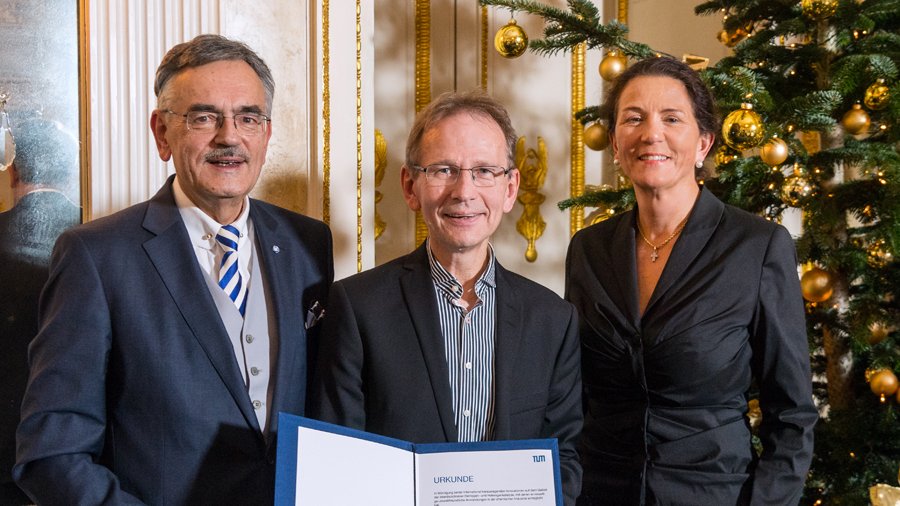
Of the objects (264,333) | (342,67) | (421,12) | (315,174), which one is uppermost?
(421,12)

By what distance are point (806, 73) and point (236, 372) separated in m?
2.48

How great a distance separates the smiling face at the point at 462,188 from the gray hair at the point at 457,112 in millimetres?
13

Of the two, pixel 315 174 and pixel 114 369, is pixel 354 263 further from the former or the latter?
pixel 114 369

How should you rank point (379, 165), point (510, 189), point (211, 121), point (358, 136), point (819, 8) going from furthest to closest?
point (379, 165) → point (819, 8) → point (358, 136) → point (510, 189) → point (211, 121)

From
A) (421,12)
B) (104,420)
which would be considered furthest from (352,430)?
(421,12)

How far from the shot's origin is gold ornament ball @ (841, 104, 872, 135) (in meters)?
3.14

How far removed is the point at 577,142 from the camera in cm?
454

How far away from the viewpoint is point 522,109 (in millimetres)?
4516

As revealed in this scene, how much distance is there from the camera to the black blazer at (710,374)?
7.23 feet

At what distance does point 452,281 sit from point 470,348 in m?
0.15

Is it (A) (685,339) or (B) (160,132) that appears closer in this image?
(B) (160,132)

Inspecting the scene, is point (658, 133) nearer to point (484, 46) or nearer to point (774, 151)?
point (774, 151)

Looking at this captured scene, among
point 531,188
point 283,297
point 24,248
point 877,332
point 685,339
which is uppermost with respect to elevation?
point 531,188

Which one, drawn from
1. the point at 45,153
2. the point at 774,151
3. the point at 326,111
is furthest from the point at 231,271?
the point at 774,151
